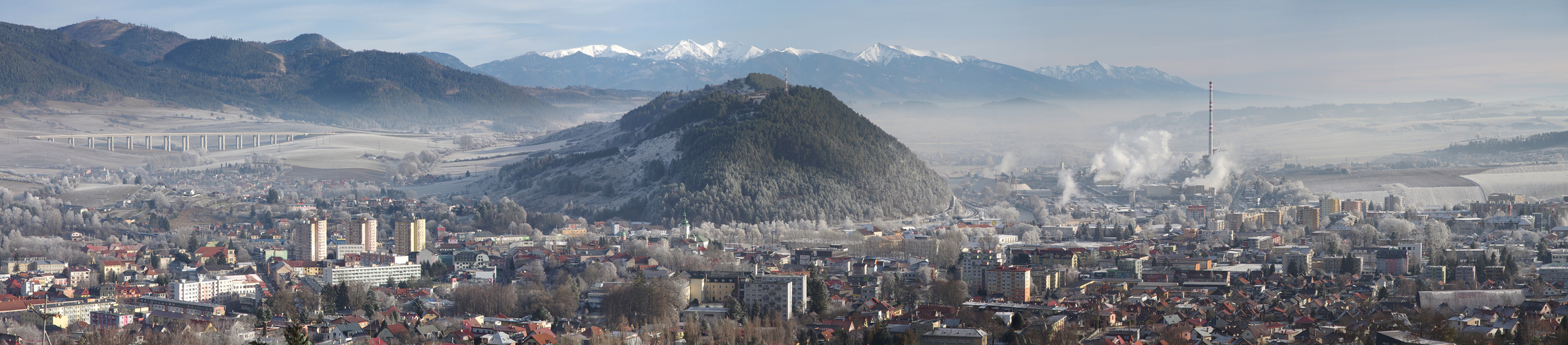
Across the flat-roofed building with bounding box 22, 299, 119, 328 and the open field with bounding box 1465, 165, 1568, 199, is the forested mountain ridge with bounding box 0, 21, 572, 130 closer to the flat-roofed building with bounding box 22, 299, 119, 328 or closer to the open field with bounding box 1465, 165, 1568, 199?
the open field with bounding box 1465, 165, 1568, 199

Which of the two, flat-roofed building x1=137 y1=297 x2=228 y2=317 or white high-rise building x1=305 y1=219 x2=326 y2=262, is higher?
white high-rise building x1=305 y1=219 x2=326 y2=262

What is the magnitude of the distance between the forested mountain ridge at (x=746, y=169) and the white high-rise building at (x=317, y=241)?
16.0 metres

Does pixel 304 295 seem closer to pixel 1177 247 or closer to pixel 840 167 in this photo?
pixel 1177 247

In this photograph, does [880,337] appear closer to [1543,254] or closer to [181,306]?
[181,306]

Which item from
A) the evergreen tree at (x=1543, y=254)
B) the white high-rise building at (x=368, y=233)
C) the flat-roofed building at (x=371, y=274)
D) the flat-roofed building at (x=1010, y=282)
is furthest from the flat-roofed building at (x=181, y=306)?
the evergreen tree at (x=1543, y=254)

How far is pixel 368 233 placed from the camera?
59.6m

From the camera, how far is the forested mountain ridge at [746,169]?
70188 millimetres

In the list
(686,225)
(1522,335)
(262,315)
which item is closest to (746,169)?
(686,225)

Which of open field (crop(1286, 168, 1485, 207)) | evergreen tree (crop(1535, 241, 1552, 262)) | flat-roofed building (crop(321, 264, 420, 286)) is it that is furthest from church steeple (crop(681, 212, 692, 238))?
open field (crop(1286, 168, 1485, 207))

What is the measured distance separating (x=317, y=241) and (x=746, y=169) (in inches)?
866

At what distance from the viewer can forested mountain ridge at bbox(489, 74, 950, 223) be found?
70188 mm

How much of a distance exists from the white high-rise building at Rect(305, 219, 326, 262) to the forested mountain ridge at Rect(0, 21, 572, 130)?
89428mm

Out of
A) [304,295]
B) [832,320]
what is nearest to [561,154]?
[304,295]

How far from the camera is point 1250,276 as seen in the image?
44.8 m
